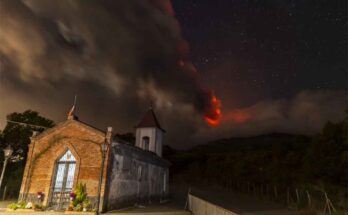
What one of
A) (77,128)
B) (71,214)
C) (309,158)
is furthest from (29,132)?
(309,158)

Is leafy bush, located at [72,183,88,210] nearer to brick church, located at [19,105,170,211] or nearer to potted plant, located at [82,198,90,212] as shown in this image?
potted plant, located at [82,198,90,212]

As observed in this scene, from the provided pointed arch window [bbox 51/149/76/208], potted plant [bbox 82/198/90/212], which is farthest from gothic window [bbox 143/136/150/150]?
potted plant [bbox 82/198/90/212]

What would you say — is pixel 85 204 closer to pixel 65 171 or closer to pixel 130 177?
pixel 65 171

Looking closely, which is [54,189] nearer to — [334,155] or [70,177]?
[70,177]

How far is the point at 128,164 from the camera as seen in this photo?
2325 centimetres

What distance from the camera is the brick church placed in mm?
20641

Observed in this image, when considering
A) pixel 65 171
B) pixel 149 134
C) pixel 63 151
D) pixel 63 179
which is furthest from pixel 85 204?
pixel 149 134

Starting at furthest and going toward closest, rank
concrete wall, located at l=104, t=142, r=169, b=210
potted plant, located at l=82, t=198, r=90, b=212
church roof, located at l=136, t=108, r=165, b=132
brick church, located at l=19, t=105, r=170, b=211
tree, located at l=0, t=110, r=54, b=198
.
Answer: tree, located at l=0, t=110, r=54, b=198
church roof, located at l=136, t=108, r=165, b=132
concrete wall, located at l=104, t=142, r=169, b=210
brick church, located at l=19, t=105, r=170, b=211
potted plant, located at l=82, t=198, r=90, b=212

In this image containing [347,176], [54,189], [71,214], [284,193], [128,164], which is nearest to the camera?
[71,214]

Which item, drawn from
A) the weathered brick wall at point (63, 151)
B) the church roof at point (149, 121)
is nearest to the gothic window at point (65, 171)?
the weathered brick wall at point (63, 151)

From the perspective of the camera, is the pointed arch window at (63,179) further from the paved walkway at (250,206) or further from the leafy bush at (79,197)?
the paved walkway at (250,206)

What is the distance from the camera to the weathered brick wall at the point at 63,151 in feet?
68.3

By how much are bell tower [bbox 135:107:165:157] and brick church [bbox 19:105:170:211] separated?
A: 11.1 m

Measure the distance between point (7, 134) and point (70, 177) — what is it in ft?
76.1
